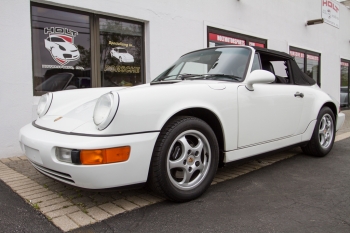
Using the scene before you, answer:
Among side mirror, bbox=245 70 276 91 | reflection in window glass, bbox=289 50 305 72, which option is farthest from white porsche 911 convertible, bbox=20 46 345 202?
reflection in window glass, bbox=289 50 305 72

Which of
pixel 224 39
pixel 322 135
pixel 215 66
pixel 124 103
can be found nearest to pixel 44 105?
pixel 124 103

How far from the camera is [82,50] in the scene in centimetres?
543

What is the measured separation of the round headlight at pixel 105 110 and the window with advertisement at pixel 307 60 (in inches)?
379

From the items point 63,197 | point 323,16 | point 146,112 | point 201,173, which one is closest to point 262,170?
point 201,173

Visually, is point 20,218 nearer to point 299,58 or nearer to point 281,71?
point 281,71

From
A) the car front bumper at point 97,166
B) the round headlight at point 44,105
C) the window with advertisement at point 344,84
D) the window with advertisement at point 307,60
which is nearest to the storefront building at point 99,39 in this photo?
the round headlight at point 44,105

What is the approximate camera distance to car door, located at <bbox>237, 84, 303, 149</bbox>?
295 cm

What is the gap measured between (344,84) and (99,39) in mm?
12518

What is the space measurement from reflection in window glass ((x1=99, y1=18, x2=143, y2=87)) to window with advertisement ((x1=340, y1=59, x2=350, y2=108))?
1123 cm

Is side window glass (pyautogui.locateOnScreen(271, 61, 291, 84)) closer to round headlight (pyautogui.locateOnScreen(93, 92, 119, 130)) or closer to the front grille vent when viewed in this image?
round headlight (pyautogui.locateOnScreen(93, 92, 119, 130))

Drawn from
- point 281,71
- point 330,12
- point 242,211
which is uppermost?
point 330,12

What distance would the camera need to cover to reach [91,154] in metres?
2.05

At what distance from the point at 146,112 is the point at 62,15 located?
3.81m

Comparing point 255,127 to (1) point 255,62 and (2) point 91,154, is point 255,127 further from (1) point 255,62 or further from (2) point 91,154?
(2) point 91,154
